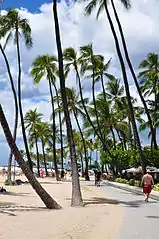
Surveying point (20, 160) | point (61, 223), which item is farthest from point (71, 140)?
point (61, 223)

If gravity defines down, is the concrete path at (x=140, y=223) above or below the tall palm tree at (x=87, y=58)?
below

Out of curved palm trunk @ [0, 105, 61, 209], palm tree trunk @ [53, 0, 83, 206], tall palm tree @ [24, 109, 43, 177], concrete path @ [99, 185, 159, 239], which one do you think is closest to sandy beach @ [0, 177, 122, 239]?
concrete path @ [99, 185, 159, 239]

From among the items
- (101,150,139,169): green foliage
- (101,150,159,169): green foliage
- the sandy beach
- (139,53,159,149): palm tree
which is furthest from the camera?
(139,53,159,149): palm tree

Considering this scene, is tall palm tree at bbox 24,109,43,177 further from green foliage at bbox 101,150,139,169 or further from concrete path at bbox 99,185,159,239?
concrete path at bbox 99,185,159,239

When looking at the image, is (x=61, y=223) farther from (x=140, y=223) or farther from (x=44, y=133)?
(x=44, y=133)

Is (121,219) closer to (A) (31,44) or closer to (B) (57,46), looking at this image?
(B) (57,46)

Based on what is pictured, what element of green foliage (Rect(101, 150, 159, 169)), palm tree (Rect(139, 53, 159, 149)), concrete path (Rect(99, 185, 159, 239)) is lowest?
concrete path (Rect(99, 185, 159, 239))

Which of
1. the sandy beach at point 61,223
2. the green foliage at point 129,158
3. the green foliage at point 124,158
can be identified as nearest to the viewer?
the sandy beach at point 61,223

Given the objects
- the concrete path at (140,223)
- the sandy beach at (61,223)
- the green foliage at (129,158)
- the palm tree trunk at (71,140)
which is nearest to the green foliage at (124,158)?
the green foliage at (129,158)

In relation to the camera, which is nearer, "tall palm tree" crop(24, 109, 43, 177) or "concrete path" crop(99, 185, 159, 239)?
"concrete path" crop(99, 185, 159, 239)

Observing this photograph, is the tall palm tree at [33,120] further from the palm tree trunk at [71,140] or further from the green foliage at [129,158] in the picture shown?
the palm tree trunk at [71,140]

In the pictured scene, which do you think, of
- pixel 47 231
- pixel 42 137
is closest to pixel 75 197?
pixel 47 231

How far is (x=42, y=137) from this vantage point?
8938 cm

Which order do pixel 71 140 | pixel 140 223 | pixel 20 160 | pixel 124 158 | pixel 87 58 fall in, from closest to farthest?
pixel 140 223 → pixel 20 160 → pixel 71 140 → pixel 124 158 → pixel 87 58
